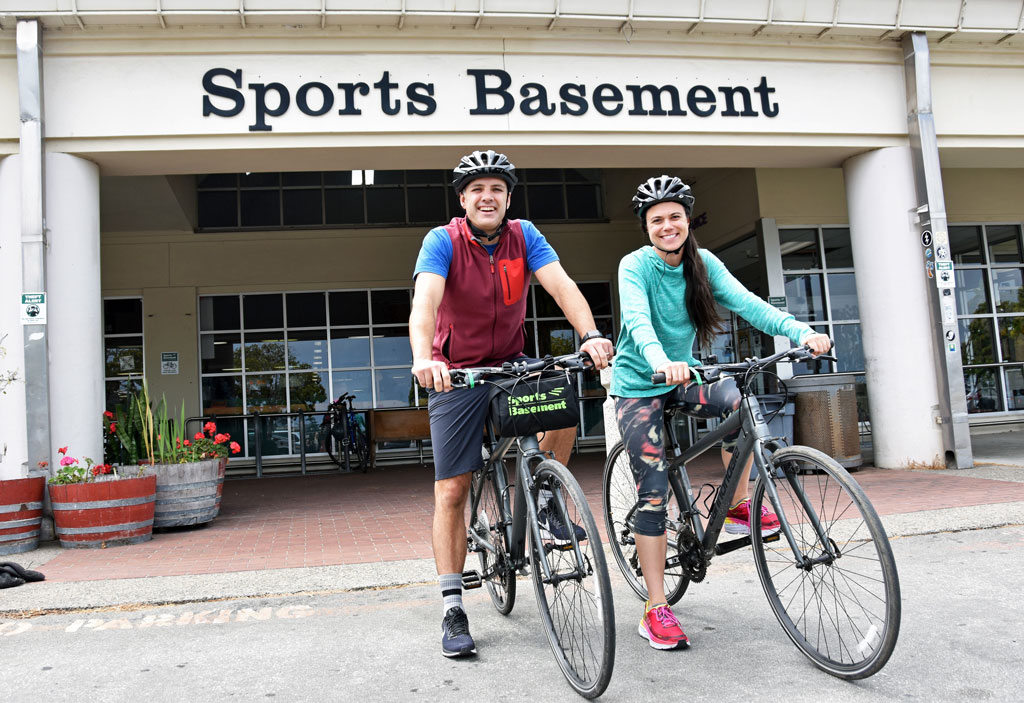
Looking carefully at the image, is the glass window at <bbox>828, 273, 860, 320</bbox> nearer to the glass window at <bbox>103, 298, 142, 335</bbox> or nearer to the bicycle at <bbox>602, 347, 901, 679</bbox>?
the bicycle at <bbox>602, 347, 901, 679</bbox>

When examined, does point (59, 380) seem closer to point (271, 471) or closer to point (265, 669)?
point (265, 669)

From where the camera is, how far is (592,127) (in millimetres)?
7949

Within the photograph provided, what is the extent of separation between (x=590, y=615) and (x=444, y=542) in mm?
876

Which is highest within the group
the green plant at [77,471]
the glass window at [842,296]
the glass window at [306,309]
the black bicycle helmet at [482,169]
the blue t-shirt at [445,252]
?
the glass window at [306,309]

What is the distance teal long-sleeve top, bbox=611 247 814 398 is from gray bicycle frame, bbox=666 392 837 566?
31cm

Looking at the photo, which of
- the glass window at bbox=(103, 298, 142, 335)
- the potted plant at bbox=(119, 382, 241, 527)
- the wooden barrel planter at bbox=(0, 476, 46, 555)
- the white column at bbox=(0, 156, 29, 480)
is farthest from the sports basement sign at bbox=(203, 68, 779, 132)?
the glass window at bbox=(103, 298, 142, 335)

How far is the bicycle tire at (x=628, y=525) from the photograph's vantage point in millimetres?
3498

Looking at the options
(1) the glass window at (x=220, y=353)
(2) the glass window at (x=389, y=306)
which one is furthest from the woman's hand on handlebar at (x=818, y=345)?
(1) the glass window at (x=220, y=353)

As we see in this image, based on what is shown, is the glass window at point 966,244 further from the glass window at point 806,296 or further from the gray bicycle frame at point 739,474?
the gray bicycle frame at point 739,474

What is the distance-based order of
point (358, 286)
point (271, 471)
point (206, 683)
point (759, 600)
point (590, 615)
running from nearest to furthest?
point (590, 615) → point (206, 683) → point (759, 600) → point (271, 471) → point (358, 286)

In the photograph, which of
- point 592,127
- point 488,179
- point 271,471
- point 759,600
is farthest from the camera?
point 271,471

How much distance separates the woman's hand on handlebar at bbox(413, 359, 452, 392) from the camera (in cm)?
287

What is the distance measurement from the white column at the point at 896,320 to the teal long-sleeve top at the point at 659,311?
19.2 feet

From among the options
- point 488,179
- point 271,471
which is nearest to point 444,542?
point 488,179
